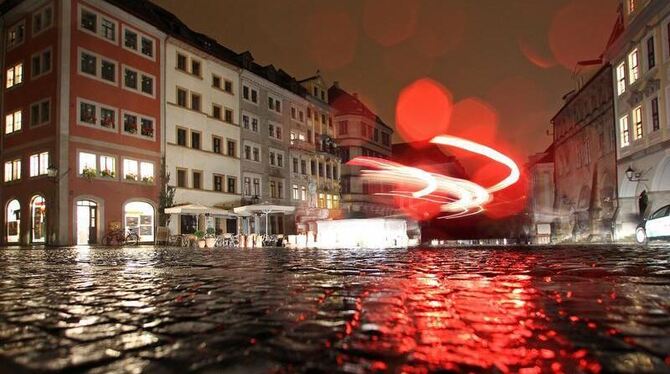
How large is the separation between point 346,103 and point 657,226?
55.7m

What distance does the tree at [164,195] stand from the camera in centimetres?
4131

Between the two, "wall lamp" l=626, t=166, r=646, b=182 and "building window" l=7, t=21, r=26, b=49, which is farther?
"building window" l=7, t=21, r=26, b=49

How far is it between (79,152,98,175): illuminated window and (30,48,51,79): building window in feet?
19.6

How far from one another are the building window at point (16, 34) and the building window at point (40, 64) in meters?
3.09

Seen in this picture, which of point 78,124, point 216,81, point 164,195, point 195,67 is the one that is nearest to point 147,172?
point 164,195

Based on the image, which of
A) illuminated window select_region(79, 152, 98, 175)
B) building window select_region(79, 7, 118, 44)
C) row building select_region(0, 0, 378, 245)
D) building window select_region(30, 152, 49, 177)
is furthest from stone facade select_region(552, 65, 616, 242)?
building window select_region(30, 152, 49, 177)

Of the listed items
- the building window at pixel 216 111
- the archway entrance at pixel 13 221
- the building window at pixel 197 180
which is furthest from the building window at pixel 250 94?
the archway entrance at pixel 13 221

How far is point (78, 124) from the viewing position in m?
36.2

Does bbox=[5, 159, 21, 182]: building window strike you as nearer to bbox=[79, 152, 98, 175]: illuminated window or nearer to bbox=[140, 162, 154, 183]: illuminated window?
bbox=[79, 152, 98, 175]: illuminated window

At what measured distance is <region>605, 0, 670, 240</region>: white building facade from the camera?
28.7m

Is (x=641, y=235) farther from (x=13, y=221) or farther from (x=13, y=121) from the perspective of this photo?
(x=13, y=121)

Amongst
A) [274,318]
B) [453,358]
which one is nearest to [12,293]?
[274,318]

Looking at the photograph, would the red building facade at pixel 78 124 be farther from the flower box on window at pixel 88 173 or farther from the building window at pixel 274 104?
the building window at pixel 274 104

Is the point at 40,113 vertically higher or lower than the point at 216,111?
lower
